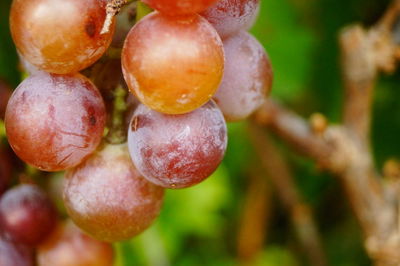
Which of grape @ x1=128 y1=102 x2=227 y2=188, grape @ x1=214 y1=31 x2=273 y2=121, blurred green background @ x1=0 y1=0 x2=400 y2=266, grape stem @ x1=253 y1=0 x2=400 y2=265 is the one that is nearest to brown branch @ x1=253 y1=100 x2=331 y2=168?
grape stem @ x1=253 y1=0 x2=400 y2=265

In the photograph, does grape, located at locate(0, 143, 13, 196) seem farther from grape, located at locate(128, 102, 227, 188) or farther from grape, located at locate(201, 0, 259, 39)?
grape, located at locate(201, 0, 259, 39)

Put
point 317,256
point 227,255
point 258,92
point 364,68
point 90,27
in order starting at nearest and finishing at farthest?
point 90,27, point 258,92, point 364,68, point 317,256, point 227,255

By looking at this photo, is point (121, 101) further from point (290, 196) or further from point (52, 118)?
point (290, 196)

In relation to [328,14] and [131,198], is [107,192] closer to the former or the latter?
[131,198]

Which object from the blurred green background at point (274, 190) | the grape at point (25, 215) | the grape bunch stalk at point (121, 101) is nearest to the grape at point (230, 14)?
the grape bunch stalk at point (121, 101)

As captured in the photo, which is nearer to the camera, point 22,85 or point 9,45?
point 22,85

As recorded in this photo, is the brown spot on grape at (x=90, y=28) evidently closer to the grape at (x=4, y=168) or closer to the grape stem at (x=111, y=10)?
the grape stem at (x=111, y=10)

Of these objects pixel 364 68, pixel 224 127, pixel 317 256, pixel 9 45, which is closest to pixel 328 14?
pixel 364 68
